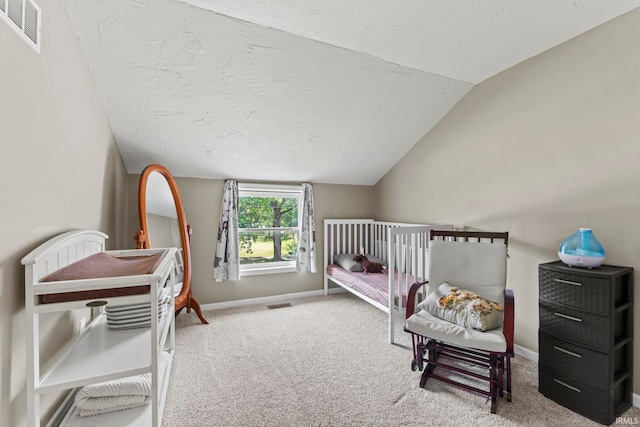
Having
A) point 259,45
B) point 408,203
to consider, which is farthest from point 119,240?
point 408,203

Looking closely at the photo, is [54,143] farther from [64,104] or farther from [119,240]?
[119,240]

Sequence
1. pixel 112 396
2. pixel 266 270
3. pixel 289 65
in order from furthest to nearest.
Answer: pixel 266 270 → pixel 289 65 → pixel 112 396

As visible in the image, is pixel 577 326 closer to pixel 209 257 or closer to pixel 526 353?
pixel 526 353

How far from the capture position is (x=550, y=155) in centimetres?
212

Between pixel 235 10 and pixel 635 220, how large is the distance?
9.02ft

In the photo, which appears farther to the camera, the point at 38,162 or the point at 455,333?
the point at 455,333

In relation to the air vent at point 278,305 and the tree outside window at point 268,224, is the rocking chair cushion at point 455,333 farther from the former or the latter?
the tree outside window at point 268,224

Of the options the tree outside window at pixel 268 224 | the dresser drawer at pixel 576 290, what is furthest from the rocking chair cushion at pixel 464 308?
the tree outside window at pixel 268 224

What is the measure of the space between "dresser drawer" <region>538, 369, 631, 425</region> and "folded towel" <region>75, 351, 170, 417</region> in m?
2.39

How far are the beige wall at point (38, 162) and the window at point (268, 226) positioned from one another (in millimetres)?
1887

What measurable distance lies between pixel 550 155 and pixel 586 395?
1.59 metres

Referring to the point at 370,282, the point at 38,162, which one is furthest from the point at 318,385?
the point at 38,162

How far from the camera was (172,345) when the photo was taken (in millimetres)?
2203

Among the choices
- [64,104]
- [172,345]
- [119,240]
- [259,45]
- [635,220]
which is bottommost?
[172,345]
